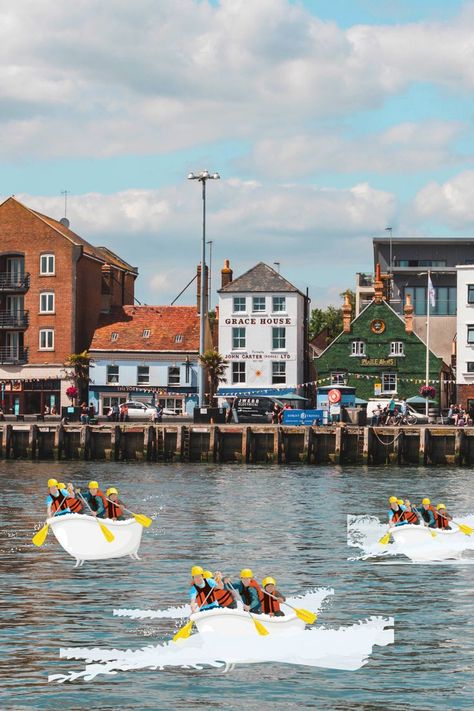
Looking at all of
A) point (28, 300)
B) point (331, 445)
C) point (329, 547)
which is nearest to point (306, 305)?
point (28, 300)

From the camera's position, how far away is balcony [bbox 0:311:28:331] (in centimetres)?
11762

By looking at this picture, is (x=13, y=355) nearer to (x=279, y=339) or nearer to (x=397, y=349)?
(x=279, y=339)

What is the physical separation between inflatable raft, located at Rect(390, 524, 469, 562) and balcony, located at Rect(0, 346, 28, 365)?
77044 mm

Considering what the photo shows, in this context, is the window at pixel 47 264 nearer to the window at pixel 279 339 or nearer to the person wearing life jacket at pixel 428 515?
the window at pixel 279 339

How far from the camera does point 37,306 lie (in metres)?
117

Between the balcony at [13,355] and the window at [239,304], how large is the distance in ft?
65.4

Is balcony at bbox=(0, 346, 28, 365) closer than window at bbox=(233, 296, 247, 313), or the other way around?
balcony at bbox=(0, 346, 28, 365)

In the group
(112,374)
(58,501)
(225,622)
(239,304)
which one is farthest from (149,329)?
(225,622)

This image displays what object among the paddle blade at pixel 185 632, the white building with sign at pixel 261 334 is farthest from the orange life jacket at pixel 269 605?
the white building with sign at pixel 261 334

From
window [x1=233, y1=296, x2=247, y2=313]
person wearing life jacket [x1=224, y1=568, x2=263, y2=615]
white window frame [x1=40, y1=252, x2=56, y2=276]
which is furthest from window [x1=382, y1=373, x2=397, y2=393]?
person wearing life jacket [x1=224, y1=568, x2=263, y2=615]

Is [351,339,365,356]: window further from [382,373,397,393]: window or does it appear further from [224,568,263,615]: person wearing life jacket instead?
[224,568,263,615]: person wearing life jacket

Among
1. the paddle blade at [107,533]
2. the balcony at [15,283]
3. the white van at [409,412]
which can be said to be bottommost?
the paddle blade at [107,533]

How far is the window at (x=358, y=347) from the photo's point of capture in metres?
120

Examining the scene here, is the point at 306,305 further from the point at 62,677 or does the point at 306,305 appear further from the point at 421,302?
the point at 62,677
